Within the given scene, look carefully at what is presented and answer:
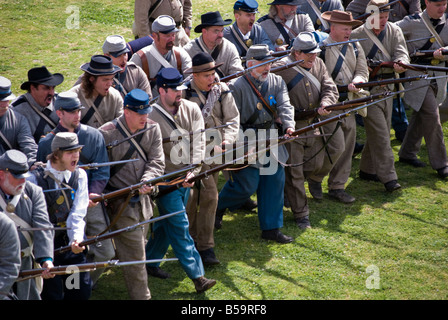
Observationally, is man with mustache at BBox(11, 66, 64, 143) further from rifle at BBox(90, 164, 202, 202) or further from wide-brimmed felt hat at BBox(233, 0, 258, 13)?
wide-brimmed felt hat at BBox(233, 0, 258, 13)

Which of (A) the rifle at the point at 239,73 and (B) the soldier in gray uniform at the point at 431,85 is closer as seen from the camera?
(A) the rifle at the point at 239,73

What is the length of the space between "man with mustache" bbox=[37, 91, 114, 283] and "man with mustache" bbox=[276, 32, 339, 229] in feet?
10.2

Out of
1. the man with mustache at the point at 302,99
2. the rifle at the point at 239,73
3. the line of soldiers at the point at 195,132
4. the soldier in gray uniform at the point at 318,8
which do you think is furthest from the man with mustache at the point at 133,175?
the soldier in gray uniform at the point at 318,8

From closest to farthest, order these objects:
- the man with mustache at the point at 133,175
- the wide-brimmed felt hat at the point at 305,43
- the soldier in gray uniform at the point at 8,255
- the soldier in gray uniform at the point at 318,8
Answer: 1. the soldier in gray uniform at the point at 8,255
2. the man with mustache at the point at 133,175
3. the wide-brimmed felt hat at the point at 305,43
4. the soldier in gray uniform at the point at 318,8

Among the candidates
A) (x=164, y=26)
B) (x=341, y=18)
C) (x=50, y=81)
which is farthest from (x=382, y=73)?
(x=50, y=81)

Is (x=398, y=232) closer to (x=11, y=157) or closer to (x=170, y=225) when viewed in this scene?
(x=170, y=225)

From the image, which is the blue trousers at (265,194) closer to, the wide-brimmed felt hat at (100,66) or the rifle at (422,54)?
the wide-brimmed felt hat at (100,66)

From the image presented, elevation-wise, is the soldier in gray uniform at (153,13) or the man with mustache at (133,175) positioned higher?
the soldier in gray uniform at (153,13)

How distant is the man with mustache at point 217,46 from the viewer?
33.6 ft

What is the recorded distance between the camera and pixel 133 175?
8.17m

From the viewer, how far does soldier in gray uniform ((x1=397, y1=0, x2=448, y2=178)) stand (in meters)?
11.8

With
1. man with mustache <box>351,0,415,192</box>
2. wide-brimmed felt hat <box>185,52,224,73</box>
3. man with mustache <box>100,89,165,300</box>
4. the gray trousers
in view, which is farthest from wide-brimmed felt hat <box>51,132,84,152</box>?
the gray trousers

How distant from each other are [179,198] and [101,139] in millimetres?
1192

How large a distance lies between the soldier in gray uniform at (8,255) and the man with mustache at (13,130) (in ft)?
5.86
